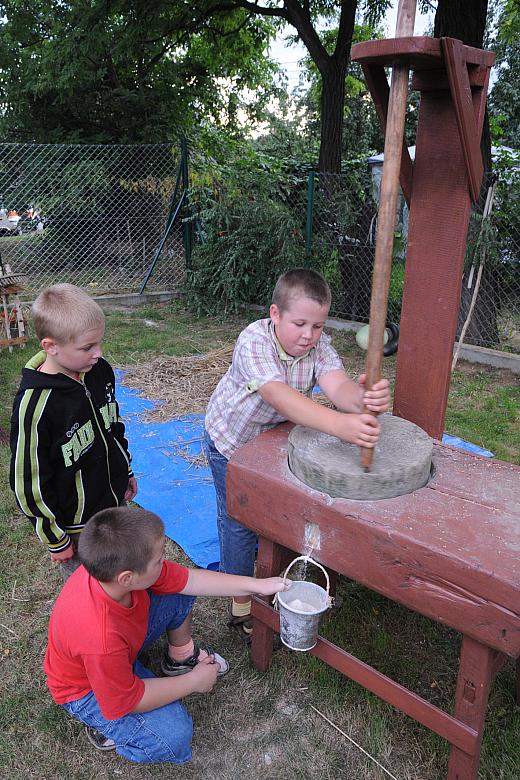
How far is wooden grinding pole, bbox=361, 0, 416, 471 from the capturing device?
5.31 feet

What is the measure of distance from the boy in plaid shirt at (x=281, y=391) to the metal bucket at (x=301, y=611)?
45cm

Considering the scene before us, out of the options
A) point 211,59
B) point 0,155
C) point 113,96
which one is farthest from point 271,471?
point 211,59

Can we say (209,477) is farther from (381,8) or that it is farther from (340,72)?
(381,8)

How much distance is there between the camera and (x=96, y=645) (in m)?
1.67

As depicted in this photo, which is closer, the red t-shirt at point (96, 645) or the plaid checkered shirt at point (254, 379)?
the red t-shirt at point (96, 645)

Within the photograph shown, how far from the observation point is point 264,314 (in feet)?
24.4

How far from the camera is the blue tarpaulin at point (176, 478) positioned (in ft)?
10.3

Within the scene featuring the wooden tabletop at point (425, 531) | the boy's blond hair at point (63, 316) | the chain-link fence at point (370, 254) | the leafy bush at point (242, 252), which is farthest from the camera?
the leafy bush at point (242, 252)

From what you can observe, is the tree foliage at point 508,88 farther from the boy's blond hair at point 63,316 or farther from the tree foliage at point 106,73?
the boy's blond hair at point 63,316

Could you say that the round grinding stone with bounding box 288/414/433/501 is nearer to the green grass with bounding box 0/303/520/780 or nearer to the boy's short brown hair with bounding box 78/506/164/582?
the boy's short brown hair with bounding box 78/506/164/582

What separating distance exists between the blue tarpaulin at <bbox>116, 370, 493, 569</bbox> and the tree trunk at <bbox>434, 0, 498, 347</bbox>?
2.57 meters

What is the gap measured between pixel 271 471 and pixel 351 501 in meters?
0.29

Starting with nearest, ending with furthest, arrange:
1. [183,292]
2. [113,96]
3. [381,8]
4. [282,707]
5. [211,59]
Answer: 1. [282,707]
2. [381,8]
3. [183,292]
4. [113,96]
5. [211,59]

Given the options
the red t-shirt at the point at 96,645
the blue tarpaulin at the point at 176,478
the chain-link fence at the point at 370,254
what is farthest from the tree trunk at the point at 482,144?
the red t-shirt at the point at 96,645
